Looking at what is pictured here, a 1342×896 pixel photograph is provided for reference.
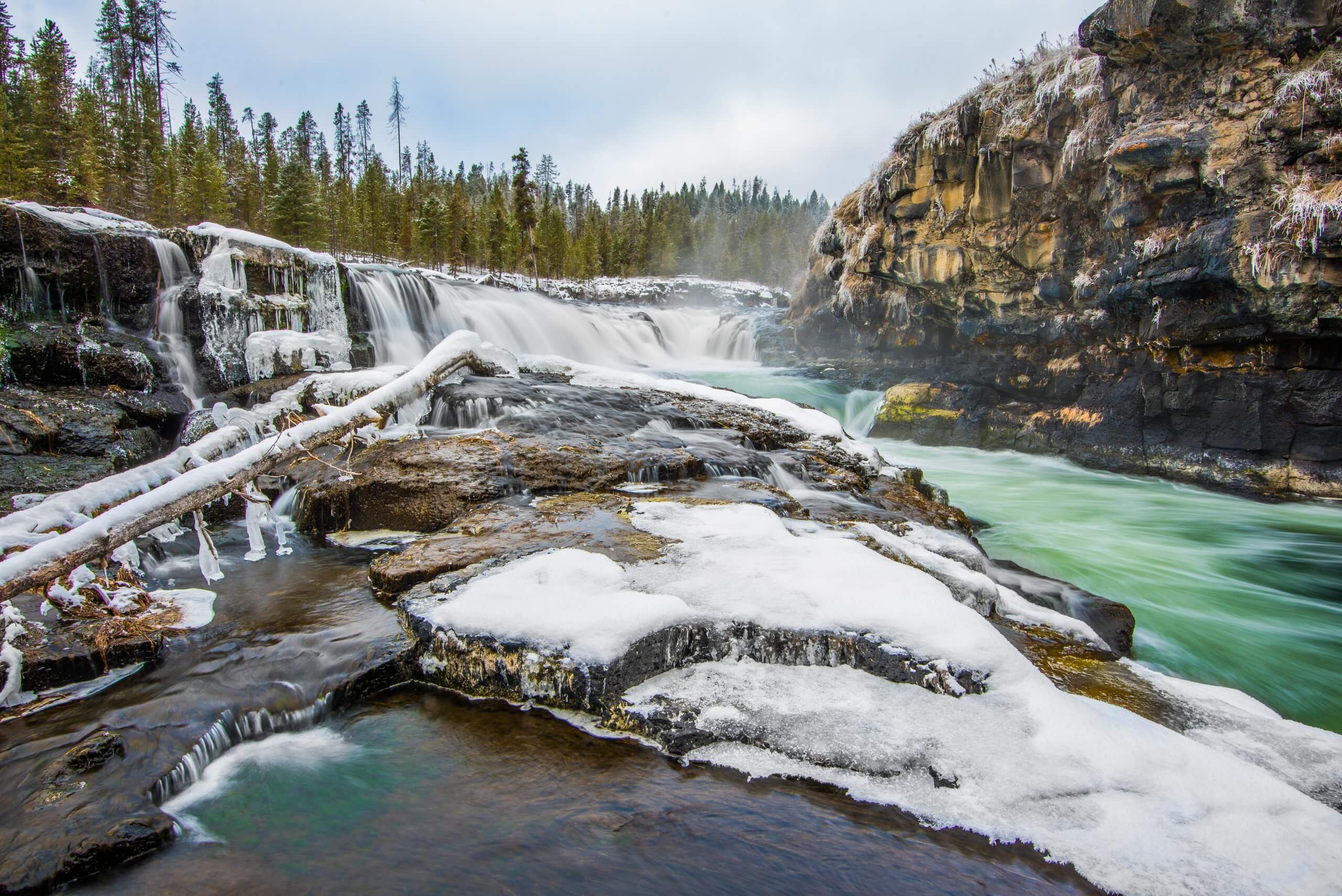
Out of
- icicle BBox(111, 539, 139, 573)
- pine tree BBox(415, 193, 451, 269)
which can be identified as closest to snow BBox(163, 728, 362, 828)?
icicle BBox(111, 539, 139, 573)

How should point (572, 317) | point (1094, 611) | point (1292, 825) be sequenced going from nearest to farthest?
1. point (1292, 825)
2. point (1094, 611)
3. point (572, 317)

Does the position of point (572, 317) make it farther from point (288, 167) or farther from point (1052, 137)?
point (288, 167)

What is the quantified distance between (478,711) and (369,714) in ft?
2.12

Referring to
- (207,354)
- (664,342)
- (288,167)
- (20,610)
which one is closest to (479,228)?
(288,167)

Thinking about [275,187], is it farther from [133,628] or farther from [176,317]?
[133,628]

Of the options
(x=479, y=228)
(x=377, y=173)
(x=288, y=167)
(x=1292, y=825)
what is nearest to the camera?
(x=1292, y=825)

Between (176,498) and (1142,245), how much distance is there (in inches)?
571

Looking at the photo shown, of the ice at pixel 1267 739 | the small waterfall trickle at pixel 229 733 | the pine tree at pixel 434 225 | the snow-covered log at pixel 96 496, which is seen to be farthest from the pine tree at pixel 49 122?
the ice at pixel 1267 739

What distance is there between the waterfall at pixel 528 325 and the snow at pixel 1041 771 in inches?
598

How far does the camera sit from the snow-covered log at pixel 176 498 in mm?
3039

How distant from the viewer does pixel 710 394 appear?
415 inches

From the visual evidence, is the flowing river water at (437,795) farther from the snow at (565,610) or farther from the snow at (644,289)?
the snow at (644,289)

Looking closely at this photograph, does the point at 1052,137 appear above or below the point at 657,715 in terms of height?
above

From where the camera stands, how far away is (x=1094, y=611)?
546 centimetres
